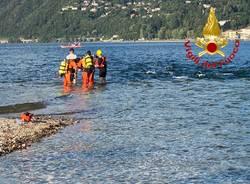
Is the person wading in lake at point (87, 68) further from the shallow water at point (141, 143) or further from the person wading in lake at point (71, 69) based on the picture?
the shallow water at point (141, 143)

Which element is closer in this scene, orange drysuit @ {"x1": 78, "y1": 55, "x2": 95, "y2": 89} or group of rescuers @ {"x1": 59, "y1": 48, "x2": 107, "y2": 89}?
orange drysuit @ {"x1": 78, "y1": 55, "x2": 95, "y2": 89}

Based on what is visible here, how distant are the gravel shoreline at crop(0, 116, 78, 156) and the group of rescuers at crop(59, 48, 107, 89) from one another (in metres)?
18.8

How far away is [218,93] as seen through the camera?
149 feet

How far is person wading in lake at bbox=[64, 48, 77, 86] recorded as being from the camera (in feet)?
165

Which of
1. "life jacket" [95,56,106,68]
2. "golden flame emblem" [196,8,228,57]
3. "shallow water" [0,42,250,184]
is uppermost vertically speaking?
"golden flame emblem" [196,8,228,57]

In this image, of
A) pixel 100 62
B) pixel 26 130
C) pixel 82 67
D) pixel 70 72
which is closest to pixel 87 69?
pixel 82 67

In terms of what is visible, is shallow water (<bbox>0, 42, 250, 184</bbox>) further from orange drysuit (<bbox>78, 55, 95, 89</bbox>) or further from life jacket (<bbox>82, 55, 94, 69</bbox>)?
orange drysuit (<bbox>78, 55, 95, 89</bbox>)

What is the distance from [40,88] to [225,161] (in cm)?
3270

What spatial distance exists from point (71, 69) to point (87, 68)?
6.88 ft

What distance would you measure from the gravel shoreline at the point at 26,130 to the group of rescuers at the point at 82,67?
1876 centimetres

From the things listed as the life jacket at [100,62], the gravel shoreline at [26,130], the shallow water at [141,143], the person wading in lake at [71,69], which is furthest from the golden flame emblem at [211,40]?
the life jacket at [100,62]

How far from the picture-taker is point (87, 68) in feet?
165

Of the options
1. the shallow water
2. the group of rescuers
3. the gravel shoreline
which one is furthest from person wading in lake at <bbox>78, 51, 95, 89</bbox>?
the gravel shoreline

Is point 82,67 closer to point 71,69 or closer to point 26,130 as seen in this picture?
point 71,69
